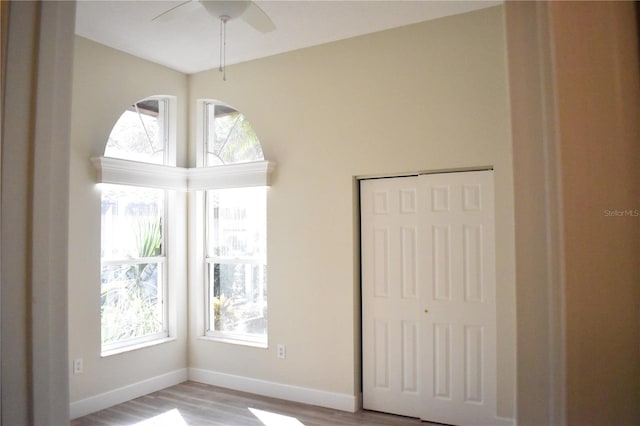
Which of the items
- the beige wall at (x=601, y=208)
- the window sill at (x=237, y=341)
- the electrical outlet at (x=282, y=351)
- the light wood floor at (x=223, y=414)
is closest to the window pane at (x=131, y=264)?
the window sill at (x=237, y=341)

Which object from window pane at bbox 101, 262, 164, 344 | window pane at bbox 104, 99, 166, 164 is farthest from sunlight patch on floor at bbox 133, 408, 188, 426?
window pane at bbox 104, 99, 166, 164

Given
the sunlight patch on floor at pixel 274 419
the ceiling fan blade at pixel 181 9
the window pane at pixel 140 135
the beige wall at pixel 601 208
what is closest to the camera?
the beige wall at pixel 601 208

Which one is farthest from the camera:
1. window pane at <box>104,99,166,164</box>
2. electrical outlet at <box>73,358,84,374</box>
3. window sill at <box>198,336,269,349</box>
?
window sill at <box>198,336,269,349</box>

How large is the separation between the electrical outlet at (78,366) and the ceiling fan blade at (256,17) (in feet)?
10.3

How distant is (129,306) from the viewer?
14.8ft

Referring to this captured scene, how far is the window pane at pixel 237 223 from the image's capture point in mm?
4691

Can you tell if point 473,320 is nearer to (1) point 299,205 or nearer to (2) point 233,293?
Result: (1) point 299,205

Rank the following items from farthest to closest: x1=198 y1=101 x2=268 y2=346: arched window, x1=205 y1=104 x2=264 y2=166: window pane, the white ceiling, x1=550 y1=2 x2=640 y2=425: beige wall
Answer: x1=205 y1=104 x2=264 y2=166: window pane
x1=198 y1=101 x2=268 y2=346: arched window
the white ceiling
x1=550 y1=2 x2=640 y2=425: beige wall

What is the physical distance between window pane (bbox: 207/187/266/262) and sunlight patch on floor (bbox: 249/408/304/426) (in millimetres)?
1479

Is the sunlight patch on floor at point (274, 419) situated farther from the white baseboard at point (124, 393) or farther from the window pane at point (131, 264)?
the window pane at point (131, 264)

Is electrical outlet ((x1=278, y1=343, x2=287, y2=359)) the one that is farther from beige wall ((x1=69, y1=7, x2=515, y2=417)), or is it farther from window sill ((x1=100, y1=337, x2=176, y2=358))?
window sill ((x1=100, y1=337, x2=176, y2=358))

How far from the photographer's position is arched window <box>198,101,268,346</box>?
184 inches

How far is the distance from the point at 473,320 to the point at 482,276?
361mm

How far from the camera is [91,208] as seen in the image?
Answer: 160 inches
